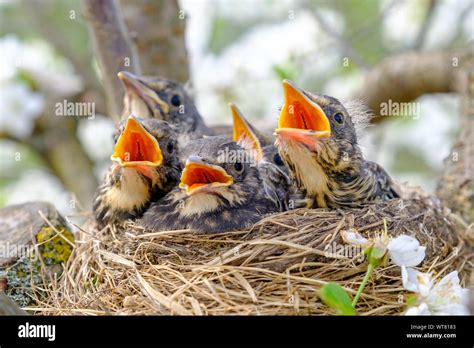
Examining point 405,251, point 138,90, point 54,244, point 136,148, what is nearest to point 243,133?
point 138,90

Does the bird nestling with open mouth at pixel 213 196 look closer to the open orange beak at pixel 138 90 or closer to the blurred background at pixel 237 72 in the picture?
the open orange beak at pixel 138 90

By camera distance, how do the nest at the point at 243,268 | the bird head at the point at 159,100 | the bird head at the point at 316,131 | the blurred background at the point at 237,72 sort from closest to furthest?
the nest at the point at 243,268, the bird head at the point at 316,131, the bird head at the point at 159,100, the blurred background at the point at 237,72

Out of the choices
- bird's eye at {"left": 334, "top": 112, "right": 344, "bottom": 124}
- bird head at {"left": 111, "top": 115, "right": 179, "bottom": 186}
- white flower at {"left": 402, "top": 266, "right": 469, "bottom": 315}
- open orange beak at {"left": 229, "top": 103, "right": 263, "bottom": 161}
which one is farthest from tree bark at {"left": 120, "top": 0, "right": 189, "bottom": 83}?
white flower at {"left": 402, "top": 266, "right": 469, "bottom": 315}

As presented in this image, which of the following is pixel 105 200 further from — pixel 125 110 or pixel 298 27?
pixel 298 27

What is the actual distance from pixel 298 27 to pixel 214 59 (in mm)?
699

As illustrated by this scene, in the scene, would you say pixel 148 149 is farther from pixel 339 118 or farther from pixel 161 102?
pixel 339 118

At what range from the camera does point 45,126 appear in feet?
16.6

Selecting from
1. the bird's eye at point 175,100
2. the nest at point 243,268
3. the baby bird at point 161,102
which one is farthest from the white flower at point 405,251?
the bird's eye at point 175,100

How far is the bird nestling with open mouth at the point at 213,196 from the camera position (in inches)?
95.4

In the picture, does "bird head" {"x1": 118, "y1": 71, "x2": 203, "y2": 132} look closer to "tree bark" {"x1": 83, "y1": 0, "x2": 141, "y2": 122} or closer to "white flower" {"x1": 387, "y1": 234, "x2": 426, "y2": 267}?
"tree bark" {"x1": 83, "y1": 0, "x2": 141, "y2": 122}

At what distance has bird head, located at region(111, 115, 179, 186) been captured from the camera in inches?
102

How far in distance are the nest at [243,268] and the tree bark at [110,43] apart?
2.73ft

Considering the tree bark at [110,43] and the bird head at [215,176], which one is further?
the tree bark at [110,43]
